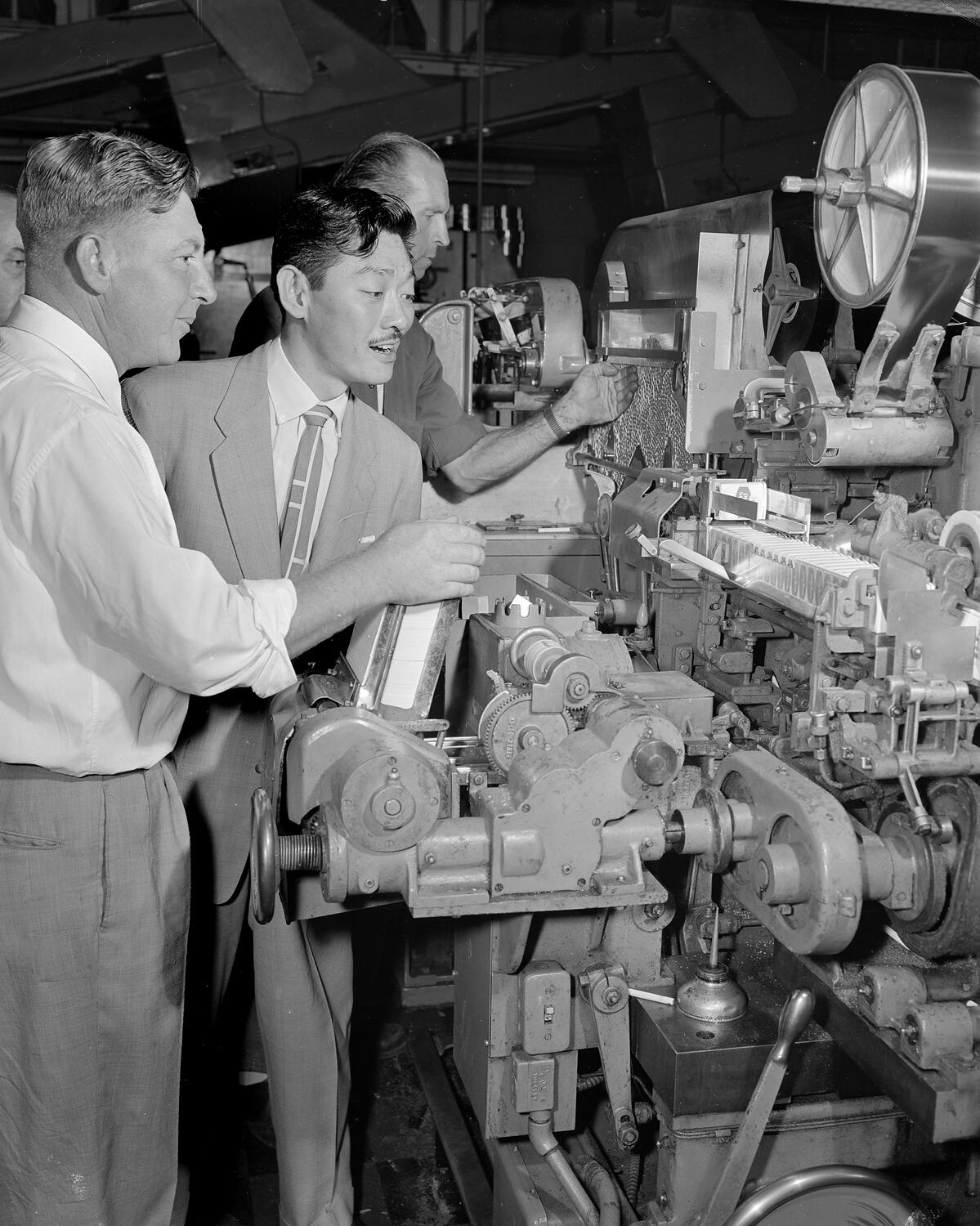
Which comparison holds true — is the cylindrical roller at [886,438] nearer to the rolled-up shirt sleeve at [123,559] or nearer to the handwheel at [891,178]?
the handwheel at [891,178]

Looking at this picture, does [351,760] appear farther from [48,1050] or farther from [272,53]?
[272,53]

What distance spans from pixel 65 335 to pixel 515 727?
0.84m

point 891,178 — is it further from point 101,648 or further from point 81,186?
point 101,648

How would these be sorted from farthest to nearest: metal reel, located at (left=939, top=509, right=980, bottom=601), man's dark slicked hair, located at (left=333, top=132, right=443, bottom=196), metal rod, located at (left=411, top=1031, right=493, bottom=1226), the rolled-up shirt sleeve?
man's dark slicked hair, located at (left=333, top=132, right=443, bottom=196) < metal rod, located at (left=411, top=1031, right=493, bottom=1226) < metal reel, located at (left=939, top=509, right=980, bottom=601) < the rolled-up shirt sleeve

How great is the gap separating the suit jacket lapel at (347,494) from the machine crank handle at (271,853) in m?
0.60

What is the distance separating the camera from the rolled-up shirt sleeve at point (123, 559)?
4.53ft

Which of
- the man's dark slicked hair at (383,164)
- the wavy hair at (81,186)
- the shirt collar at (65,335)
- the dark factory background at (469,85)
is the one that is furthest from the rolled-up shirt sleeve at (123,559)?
the dark factory background at (469,85)

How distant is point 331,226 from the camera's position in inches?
79.3

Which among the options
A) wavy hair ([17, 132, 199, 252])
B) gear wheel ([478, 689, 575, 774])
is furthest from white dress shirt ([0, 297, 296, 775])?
gear wheel ([478, 689, 575, 774])

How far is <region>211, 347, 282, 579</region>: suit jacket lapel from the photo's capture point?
196cm

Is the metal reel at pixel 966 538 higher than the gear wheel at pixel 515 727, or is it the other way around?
the metal reel at pixel 966 538

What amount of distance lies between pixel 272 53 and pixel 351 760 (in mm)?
4115

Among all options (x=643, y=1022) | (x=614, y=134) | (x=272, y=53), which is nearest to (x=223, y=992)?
(x=643, y=1022)

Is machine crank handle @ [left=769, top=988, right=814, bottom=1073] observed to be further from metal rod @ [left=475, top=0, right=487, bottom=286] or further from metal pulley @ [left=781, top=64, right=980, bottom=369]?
metal rod @ [left=475, top=0, right=487, bottom=286]
